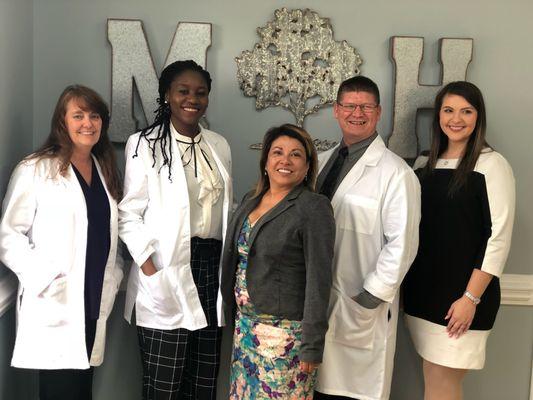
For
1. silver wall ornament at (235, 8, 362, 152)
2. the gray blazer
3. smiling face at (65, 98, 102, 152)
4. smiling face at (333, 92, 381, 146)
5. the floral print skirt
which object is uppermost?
silver wall ornament at (235, 8, 362, 152)

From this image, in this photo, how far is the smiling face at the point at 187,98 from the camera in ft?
6.86

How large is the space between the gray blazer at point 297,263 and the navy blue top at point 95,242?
587 millimetres

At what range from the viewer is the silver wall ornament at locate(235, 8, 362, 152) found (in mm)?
2471

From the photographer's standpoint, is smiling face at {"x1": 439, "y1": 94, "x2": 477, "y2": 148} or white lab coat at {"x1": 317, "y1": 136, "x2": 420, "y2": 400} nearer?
white lab coat at {"x1": 317, "y1": 136, "x2": 420, "y2": 400}

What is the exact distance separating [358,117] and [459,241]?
1.98 ft

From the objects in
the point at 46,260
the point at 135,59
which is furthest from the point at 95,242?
the point at 135,59

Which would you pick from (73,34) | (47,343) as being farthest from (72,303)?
(73,34)

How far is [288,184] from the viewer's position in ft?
6.11

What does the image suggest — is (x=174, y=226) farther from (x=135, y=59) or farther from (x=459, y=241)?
(x=459, y=241)

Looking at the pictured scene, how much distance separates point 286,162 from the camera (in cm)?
183

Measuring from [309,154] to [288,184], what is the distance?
0.13 meters

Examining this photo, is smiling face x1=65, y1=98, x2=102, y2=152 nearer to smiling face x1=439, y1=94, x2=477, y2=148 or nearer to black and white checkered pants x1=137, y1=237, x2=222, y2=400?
black and white checkered pants x1=137, y1=237, x2=222, y2=400

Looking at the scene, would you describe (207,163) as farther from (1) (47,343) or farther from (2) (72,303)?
(1) (47,343)

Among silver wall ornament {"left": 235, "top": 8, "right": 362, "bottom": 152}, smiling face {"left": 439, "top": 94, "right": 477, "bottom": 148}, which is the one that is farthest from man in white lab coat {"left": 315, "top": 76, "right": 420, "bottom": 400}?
silver wall ornament {"left": 235, "top": 8, "right": 362, "bottom": 152}
